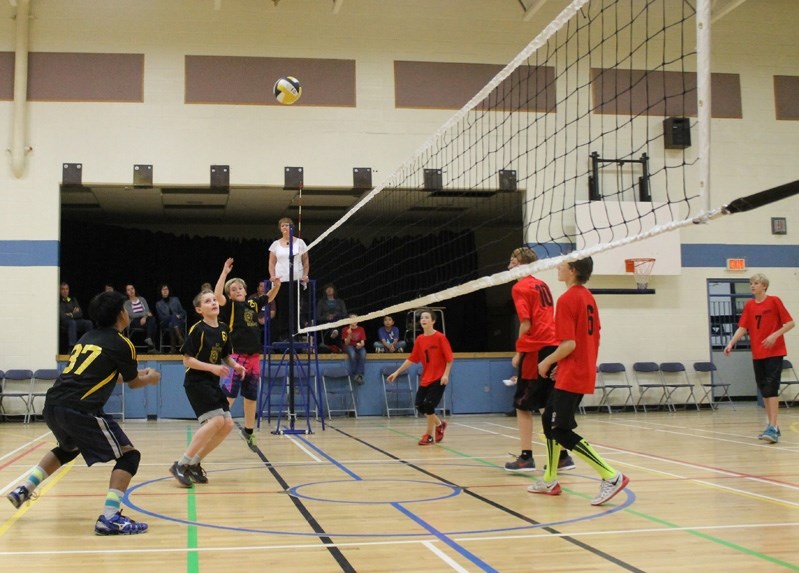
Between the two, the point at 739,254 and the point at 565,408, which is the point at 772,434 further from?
the point at 739,254

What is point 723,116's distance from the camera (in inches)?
677

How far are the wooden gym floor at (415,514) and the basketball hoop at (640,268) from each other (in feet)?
22.8

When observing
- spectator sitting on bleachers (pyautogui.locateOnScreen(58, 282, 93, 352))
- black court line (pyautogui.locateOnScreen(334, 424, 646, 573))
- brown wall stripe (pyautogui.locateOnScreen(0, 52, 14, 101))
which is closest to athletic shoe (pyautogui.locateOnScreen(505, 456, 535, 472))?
black court line (pyautogui.locateOnScreen(334, 424, 646, 573))

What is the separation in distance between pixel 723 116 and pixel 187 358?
1407 cm

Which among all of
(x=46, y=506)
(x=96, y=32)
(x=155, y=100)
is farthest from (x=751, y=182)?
(x=46, y=506)

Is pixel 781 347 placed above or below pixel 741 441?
above

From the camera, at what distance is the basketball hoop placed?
53.0 ft

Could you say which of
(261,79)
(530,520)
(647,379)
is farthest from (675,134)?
(530,520)

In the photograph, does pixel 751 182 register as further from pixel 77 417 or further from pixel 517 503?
pixel 77 417

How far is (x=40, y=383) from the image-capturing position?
588 inches

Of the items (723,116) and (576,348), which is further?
(723,116)

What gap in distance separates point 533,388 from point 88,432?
11.5ft

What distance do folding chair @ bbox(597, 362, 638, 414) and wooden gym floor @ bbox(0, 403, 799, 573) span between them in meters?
6.67

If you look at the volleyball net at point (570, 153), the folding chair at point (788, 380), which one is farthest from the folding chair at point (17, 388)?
the folding chair at point (788, 380)
